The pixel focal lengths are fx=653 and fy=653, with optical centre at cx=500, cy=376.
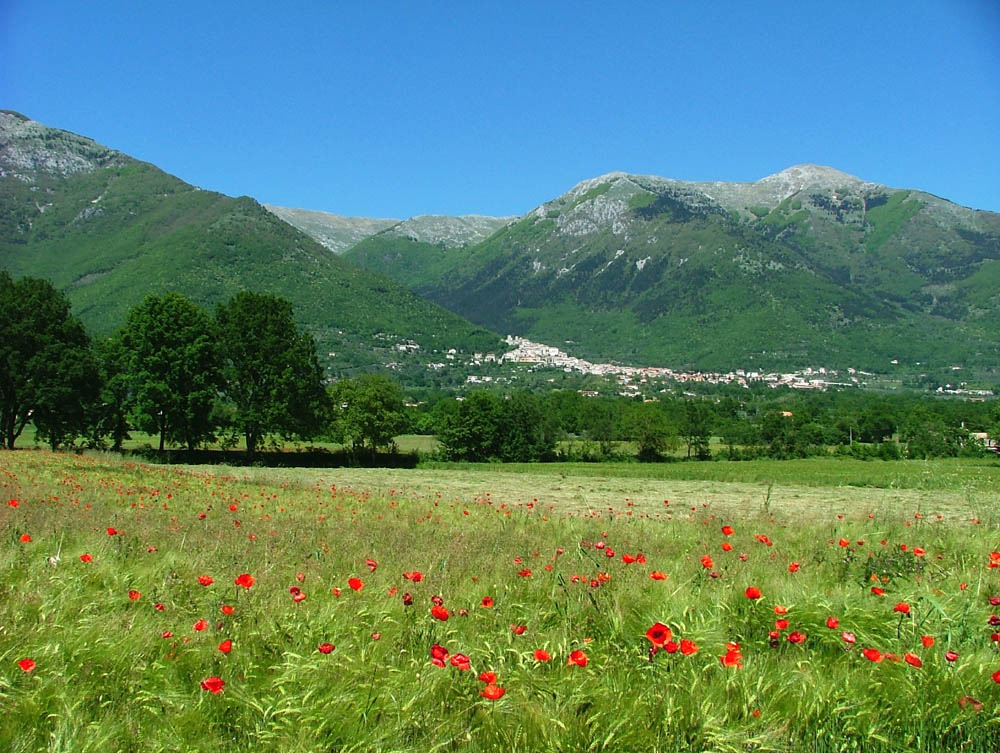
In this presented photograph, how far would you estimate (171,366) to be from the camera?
40.3 meters

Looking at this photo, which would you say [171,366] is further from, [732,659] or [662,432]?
[662,432]

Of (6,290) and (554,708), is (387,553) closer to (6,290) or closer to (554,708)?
(554,708)

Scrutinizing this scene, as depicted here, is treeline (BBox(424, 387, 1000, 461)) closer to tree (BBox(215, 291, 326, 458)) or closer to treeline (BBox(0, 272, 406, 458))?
treeline (BBox(0, 272, 406, 458))

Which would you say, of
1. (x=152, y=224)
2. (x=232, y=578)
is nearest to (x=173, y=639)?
(x=232, y=578)

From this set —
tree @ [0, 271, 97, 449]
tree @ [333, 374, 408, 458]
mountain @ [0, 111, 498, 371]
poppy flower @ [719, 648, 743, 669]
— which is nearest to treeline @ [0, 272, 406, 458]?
tree @ [0, 271, 97, 449]

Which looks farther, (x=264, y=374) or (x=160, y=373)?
(x=264, y=374)

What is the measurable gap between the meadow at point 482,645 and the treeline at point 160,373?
3711 centimetres

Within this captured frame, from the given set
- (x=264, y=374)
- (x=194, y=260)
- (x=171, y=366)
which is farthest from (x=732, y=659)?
(x=194, y=260)

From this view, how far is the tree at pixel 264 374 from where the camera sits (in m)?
43.4

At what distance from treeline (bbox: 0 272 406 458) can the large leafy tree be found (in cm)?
6

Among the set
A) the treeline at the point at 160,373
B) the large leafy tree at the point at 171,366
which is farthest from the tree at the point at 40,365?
the large leafy tree at the point at 171,366

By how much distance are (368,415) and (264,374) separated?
10.1 m

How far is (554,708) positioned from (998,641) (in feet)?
9.64

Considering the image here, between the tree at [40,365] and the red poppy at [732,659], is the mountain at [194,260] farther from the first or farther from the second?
the red poppy at [732,659]
